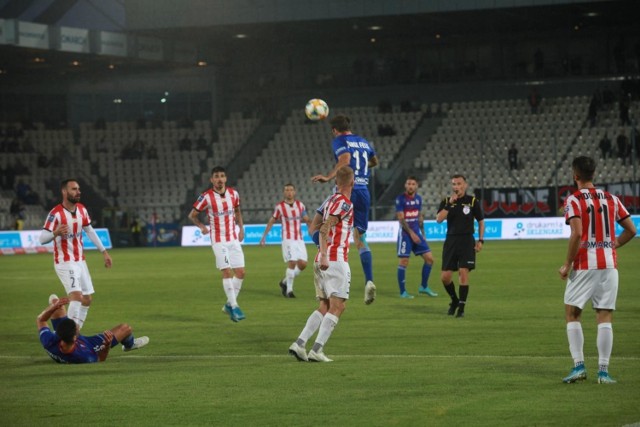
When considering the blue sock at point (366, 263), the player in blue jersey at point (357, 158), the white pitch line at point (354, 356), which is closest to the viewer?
the white pitch line at point (354, 356)

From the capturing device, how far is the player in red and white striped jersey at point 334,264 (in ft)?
38.5

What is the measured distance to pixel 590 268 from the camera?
992 centimetres

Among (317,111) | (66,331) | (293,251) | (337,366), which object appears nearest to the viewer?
(337,366)

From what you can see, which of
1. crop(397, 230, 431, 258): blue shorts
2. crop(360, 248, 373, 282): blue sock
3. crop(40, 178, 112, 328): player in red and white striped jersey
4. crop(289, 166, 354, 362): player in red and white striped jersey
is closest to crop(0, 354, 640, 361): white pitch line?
crop(289, 166, 354, 362): player in red and white striped jersey

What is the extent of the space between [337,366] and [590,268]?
9.95ft

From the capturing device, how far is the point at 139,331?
16.1 meters

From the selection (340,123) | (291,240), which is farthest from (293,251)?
(340,123)

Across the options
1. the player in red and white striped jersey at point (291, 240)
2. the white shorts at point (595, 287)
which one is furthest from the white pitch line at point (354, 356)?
the player in red and white striped jersey at point (291, 240)

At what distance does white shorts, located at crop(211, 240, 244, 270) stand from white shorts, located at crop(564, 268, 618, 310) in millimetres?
8751

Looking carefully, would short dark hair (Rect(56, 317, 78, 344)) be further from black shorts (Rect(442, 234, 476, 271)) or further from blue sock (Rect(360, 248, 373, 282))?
black shorts (Rect(442, 234, 476, 271))

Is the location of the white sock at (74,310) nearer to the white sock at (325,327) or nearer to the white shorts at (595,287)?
the white sock at (325,327)

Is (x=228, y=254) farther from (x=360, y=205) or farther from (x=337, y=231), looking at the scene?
(x=337, y=231)

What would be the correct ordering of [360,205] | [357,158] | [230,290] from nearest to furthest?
[357,158] < [360,205] < [230,290]

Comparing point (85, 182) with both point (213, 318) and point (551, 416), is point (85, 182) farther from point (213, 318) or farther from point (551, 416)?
point (551, 416)
